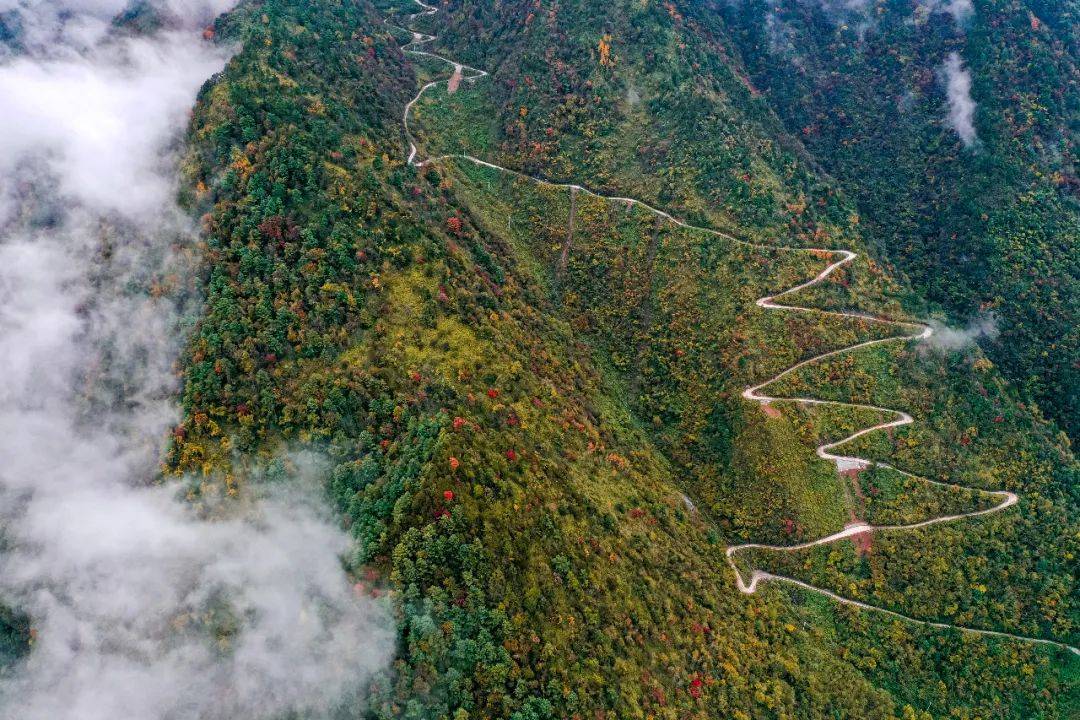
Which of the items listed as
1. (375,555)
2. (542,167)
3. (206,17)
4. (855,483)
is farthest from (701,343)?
(206,17)

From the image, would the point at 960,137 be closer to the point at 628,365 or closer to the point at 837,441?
the point at 837,441

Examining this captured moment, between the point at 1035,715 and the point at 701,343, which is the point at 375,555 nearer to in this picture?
the point at 701,343

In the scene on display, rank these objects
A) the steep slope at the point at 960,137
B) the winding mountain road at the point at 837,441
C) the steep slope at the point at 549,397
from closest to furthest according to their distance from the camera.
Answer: the steep slope at the point at 549,397 < the winding mountain road at the point at 837,441 < the steep slope at the point at 960,137

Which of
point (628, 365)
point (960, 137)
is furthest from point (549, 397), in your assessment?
point (960, 137)

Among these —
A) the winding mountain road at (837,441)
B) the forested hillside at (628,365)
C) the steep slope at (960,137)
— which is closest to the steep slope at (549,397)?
the forested hillside at (628,365)

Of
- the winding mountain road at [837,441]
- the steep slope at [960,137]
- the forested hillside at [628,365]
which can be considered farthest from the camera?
the steep slope at [960,137]

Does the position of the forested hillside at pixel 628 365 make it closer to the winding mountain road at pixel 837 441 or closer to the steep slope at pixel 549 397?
the steep slope at pixel 549 397

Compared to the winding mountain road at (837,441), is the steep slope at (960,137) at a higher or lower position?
higher

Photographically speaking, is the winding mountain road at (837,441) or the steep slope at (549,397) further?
the winding mountain road at (837,441)

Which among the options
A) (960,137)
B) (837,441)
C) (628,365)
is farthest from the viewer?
(960,137)
